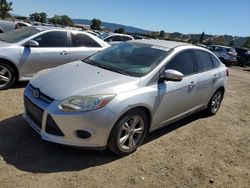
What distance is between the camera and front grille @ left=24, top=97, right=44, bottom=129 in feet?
13.1

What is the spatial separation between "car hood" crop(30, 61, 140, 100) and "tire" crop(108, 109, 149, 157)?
1.25 feet

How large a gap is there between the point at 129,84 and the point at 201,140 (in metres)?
2.02

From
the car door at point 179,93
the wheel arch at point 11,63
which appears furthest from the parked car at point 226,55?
the wheel arch at point 11,63

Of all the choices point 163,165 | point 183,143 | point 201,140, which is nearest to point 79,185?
point 163,165

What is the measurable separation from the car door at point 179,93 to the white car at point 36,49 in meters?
3.29

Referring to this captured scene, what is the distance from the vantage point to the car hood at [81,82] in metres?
3.94

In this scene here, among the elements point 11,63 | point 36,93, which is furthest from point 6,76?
point 36,93

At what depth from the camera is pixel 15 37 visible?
7211mm

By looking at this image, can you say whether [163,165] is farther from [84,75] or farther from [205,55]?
[205,55]

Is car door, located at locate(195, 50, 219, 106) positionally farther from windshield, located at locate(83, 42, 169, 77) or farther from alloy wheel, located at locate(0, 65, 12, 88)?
alloy wheel, located at locate(0, 65, 12, 88)

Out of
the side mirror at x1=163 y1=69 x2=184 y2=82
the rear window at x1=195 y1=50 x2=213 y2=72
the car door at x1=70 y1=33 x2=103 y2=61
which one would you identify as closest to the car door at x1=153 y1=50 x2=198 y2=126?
the side mirror at x1=163 y1=69 x2=184 y2=82

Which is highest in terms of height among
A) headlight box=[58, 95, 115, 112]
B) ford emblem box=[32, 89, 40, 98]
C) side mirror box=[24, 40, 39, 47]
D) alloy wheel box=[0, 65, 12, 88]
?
side mirror box=[24, 40, 39, 47]

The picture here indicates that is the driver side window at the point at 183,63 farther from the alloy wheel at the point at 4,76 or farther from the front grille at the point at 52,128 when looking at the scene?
the alloy wheel at the point at 4,76

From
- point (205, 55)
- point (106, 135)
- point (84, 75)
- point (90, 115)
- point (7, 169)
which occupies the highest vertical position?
point (205, 55)
